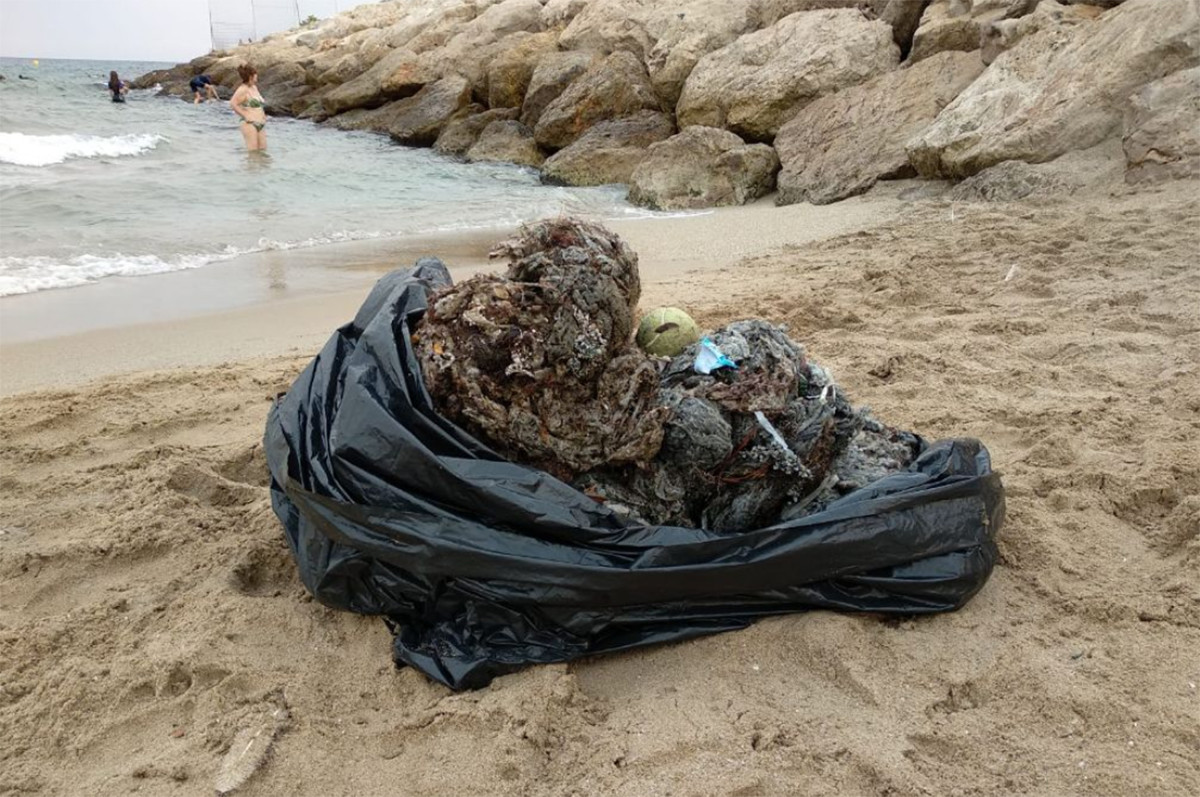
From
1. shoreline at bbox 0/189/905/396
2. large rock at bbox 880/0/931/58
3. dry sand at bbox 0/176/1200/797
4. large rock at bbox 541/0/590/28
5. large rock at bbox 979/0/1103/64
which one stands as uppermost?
large rock at bbox 541/0/590/28

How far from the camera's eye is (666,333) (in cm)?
253

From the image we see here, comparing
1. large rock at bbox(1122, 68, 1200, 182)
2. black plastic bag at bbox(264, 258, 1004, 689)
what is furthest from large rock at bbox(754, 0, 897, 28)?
black plastic bag at bbox(264, 258, 1004, 689)

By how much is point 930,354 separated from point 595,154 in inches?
333

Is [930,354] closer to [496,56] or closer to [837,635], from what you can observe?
[837,635]

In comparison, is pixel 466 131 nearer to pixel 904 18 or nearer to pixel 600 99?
pixel 600 99

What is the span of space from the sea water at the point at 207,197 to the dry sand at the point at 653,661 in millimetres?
3765

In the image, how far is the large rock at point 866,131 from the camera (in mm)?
7891

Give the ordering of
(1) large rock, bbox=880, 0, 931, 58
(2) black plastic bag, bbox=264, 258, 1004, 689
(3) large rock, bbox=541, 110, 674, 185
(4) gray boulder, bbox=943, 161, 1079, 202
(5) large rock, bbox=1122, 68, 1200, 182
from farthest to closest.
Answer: (3) large rock, bbox=541, 110, 674, 185 < (1) large rock, bbox=880, 0, 931, 58 < (4) gray boulder, bbox=943, 161, 1079, 202 < (5) large rock, bbox=1122, 68, 1200, 182 < (2) black plastic bag, bbox=264, 258, 1004, 689

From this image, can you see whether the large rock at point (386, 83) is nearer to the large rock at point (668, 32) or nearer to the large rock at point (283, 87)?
the large rock at point (283, 87)

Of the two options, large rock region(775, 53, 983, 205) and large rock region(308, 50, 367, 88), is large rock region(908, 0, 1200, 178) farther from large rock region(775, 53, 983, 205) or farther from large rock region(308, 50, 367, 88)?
large rock region(308, 50, 367, 88)

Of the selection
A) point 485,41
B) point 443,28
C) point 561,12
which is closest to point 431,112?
point 485,41

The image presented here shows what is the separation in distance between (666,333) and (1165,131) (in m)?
5.11

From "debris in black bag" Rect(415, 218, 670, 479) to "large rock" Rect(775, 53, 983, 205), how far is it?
250 inches

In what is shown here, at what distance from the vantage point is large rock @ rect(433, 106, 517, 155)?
15133 millimetres
